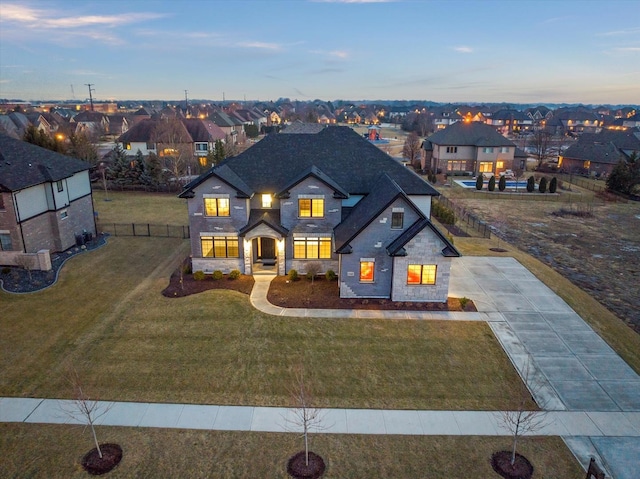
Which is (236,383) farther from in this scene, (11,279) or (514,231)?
(514,231)

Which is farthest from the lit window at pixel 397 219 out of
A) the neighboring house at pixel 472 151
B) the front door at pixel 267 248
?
the neighboring house at pixel 472 151

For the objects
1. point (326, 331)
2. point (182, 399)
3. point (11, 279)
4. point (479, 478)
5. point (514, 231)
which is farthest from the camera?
point (514, 231)

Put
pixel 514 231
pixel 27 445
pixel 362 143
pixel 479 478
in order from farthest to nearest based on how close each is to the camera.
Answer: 1. pixel 514 231
2. pixel 362 143
3. pixel 27 445
4. pixel 479 478

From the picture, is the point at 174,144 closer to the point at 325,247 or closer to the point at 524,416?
the point at 325,247

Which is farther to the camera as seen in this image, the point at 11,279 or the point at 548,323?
the point at 11,279

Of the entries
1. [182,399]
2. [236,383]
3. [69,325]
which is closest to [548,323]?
[236,383]

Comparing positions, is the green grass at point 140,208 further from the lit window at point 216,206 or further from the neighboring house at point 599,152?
the neighboring house at point 599,152

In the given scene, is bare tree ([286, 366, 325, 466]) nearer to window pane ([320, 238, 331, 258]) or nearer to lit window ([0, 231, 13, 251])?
window pane ([320, 238, 331, 258])
